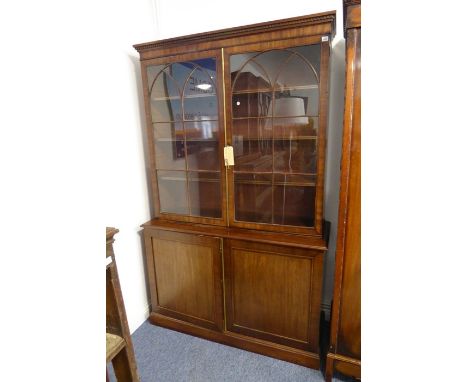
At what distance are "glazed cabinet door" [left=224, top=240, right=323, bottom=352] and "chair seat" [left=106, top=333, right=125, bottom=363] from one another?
67cm

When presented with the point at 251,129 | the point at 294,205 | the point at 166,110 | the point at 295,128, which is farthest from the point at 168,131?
the point at 294,205

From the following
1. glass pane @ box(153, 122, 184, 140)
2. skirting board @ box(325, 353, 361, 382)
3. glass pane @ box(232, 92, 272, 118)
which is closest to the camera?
skirting board @ box(325, 353, 361, 382)

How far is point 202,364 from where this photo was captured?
1478 millimetres

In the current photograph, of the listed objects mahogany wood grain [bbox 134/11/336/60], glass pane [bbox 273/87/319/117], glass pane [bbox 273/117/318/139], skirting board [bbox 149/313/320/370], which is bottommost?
skirting board [bbox 149/313/320/370]

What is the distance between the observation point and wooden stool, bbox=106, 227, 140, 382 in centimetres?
90

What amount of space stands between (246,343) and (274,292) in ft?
1.30

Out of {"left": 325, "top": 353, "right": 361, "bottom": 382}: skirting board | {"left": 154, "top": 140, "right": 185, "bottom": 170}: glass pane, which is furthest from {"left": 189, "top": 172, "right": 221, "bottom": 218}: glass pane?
{"left": 325, "top": 353, "right": 361, "bottom": 382}: skirting board

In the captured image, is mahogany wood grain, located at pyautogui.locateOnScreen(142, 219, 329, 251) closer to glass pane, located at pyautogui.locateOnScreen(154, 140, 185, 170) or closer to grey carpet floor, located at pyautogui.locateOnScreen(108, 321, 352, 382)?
glass pane, located at pyautogui.locateOnScreen(154, 140, 185, 170)

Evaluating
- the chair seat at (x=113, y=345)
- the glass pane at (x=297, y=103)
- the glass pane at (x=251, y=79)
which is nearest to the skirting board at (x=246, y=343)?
the chair seat at (x=113, y=345)

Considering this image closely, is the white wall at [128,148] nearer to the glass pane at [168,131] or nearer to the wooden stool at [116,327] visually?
the glass pane at [168,131]

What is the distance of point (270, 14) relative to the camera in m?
1.52

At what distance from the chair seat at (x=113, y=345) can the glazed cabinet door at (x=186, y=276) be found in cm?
65

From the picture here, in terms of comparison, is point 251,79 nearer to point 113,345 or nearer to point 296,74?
point 296,74
